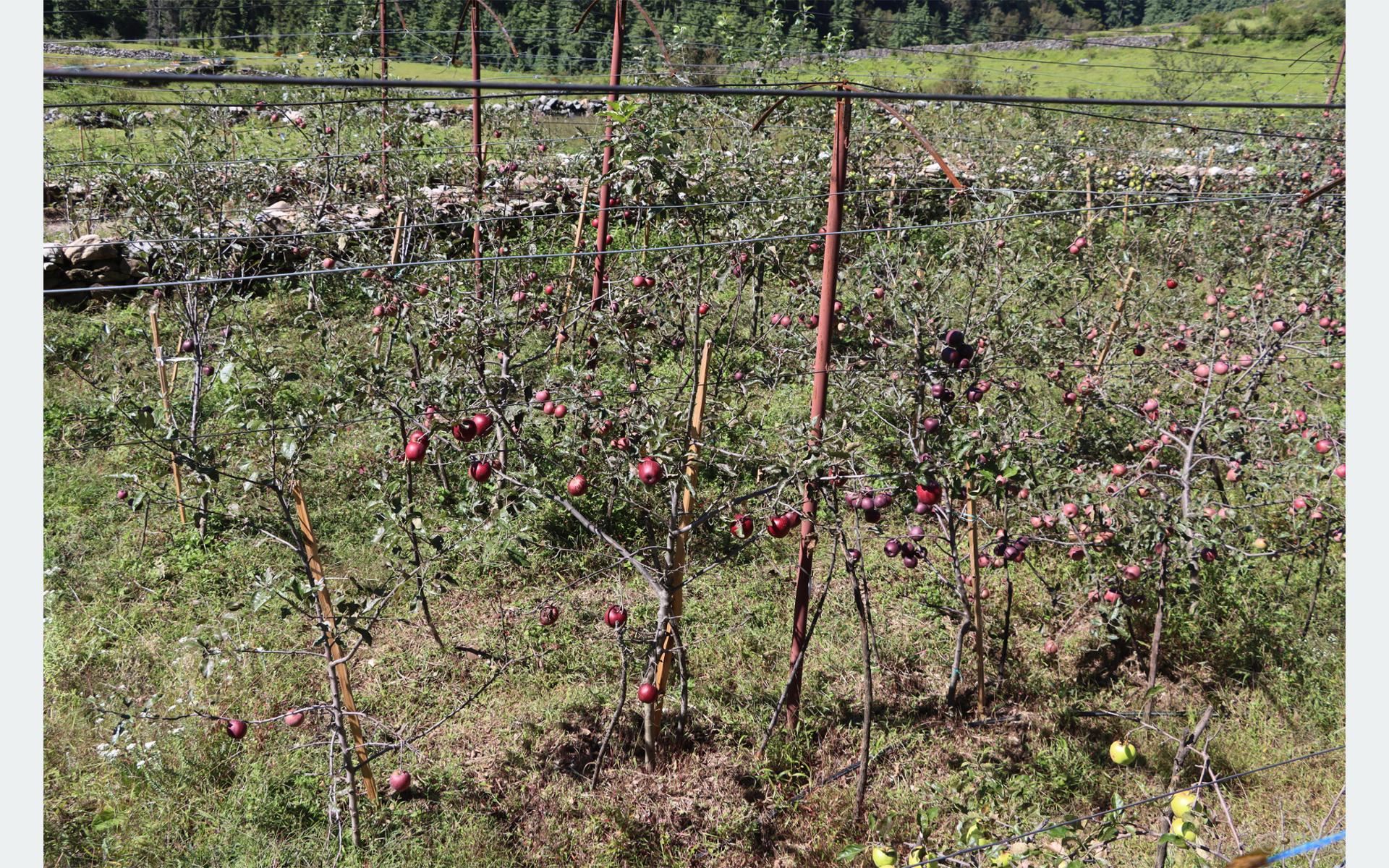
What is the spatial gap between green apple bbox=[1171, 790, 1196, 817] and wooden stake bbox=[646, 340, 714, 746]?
1.42 metres

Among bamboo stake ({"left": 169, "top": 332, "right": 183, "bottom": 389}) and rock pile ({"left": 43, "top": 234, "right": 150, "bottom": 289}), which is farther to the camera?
rock pile ({"left": 43, "top": 234, "right": 150, "bottom": 289})

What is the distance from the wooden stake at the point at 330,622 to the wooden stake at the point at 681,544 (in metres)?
0.92

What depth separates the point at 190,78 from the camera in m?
1.44

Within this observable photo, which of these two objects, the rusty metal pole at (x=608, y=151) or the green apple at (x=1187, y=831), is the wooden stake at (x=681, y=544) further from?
the rusty metal pole at (x=608, y=151)

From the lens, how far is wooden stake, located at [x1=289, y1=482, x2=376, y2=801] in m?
A: 2.45

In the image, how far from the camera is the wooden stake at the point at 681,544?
2.62 meters

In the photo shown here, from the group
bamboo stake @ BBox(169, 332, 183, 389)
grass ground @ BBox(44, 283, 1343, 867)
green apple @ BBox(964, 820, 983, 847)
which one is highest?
bamboo stake @ BBox(169, 332, 183, 389)

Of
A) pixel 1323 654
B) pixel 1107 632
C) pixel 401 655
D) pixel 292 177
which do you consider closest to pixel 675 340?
pixel 401 655

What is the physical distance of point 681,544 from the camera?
9.28 ft

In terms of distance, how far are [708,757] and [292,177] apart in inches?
254

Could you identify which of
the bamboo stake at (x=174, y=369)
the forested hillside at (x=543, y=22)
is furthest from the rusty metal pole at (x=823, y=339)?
the forested hillside at (x=543, y=22)

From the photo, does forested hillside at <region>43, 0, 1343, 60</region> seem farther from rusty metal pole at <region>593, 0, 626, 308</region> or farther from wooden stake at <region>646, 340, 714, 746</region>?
wooden stake at <region>646, 340, 714, 746</region>

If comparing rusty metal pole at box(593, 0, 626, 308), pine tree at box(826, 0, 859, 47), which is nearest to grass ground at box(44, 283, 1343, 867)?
rusty metal pole at box(593, 0, 626, 308)

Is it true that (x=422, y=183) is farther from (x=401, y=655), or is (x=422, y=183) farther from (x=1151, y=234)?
(x=1151, y=234)
